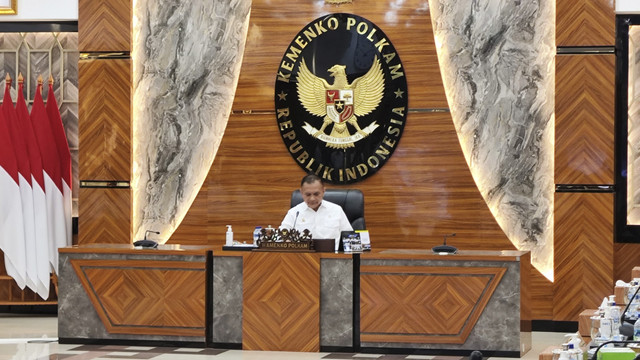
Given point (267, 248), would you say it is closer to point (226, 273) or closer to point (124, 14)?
point (226, 273)

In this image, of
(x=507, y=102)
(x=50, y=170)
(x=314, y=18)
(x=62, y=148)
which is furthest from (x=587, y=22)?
(x=50, y=170)

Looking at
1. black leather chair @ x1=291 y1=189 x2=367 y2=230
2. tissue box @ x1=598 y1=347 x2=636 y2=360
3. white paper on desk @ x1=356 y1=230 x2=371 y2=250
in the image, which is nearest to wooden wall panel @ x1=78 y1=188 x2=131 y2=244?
black leather chair @ x1=291 y1=189 x2=367 y2=230

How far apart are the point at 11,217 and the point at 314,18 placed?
3.53 meters

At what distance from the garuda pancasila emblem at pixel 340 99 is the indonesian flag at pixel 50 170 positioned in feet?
8.45

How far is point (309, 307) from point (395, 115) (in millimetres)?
2435

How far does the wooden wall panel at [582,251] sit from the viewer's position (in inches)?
381

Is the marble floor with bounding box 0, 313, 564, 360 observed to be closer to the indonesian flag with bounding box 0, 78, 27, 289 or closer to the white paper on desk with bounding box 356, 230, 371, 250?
the white paper on desk with bounding box 356, 230, 371, 250

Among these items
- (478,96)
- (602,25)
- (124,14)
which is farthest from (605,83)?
(124,14)

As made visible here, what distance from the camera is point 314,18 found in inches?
403

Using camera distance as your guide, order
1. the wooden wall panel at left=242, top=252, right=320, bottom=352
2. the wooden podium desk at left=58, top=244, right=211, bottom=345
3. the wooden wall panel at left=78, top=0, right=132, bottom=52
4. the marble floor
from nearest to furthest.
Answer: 1. the marble floor
2. the wooden wall panel at left=242, top=252, right=320, bottom=352
3. the wooden podium desk at left=58, top=244, right=211, bottom=345
4. the wooden wall panel at left=78, top=0, right=132, bottom=52

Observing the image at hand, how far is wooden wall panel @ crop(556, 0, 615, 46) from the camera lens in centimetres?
970

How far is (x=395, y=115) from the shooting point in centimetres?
1004

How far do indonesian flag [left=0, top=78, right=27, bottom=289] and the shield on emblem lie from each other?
3.17 metres

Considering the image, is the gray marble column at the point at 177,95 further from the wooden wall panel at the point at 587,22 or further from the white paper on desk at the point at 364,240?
the wooden wall panel at the point at 587,22
